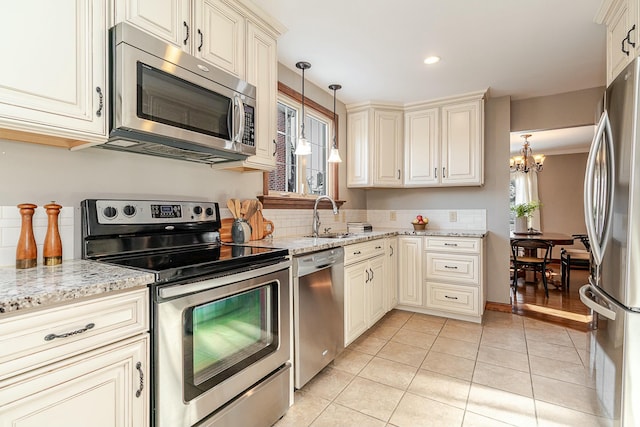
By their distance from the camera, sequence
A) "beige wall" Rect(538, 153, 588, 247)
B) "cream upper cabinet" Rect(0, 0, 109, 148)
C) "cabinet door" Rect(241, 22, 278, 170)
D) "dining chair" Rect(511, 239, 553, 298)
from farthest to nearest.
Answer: "beige wall" Rect(538, 153, 588, 247) → "dining chair" Rect(511, 239, 553, 298) → "cabinet door" Rect(241, 22, 278, 170) → "cream upper cabinet" Rect(0, 0, 109, 148)

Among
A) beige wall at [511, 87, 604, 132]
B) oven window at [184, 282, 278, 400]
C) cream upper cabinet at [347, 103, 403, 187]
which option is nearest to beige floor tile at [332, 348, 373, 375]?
oven window at [184, 282, 278, 400]

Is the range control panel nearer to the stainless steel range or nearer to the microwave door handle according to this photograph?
the stainless steel range

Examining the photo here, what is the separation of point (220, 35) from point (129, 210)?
3.52 ft

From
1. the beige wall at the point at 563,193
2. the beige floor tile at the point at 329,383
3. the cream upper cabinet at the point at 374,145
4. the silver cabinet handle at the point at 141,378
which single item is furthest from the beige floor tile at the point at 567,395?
the beige wall at the point at 563,193

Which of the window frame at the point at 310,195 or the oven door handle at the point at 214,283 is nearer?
the oven door handle at the point at 214,283

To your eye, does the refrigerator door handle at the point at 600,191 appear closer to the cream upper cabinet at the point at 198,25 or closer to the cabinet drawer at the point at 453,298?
the cabinet drawer at the point at 453,298

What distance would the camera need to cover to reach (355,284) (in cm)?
258

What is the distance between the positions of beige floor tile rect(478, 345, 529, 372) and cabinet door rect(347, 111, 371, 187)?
6.66 feet

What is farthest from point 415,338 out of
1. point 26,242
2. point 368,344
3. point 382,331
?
point 26,242

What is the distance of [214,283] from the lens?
1.34 meters

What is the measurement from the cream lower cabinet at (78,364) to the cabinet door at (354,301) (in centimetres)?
154

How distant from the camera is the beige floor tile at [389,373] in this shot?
Result: 211cm

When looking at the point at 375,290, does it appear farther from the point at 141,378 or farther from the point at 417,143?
the point at 141,378

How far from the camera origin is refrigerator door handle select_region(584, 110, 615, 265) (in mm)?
1537
